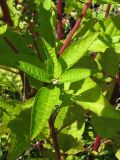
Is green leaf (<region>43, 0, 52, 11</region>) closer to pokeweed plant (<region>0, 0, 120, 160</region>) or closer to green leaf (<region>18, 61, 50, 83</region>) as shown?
pokeweed plant (<region>0, 0, 120, 160</region>)

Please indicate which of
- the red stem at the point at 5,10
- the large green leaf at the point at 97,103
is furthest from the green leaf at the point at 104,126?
the red stem at the point at 5,10

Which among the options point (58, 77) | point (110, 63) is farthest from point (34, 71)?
point (110, 63)

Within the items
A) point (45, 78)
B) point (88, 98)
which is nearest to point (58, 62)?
point (45, 78)

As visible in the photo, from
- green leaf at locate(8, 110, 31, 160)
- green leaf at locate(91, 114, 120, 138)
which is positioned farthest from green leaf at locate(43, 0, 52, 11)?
green leaf at locate(91, 114, 120, 138)

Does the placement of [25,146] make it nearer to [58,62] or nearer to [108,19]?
[58,62]

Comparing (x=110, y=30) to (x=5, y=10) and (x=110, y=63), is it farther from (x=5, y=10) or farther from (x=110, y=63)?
(x=5, y=10)

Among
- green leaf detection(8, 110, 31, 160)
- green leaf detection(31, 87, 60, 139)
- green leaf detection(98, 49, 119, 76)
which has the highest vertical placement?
green leaf detection(31, 87, 60, 139)
